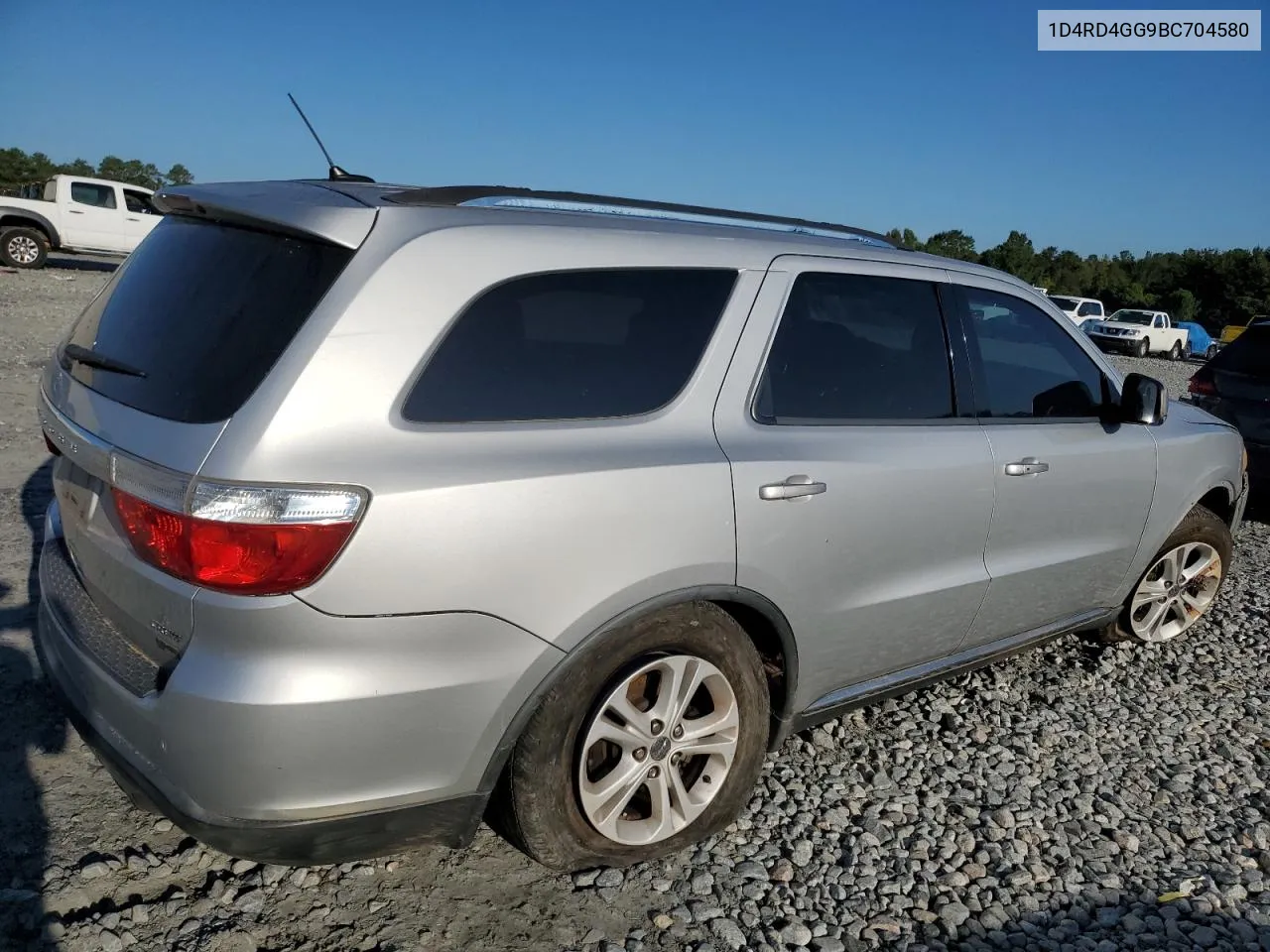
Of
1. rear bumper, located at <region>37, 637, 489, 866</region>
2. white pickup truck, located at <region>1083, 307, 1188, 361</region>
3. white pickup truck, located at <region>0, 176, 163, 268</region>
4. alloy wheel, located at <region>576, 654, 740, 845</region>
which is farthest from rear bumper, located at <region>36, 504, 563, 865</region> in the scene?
white pickup truck, located at <region>1083, 307, 1188, 361</region>

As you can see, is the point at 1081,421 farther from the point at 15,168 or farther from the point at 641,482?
the point at 15,168

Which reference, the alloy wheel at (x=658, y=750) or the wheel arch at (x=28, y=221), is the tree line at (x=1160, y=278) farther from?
the alloy wheel at (x=658, y=750)

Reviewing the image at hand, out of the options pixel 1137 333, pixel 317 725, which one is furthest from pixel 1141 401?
pixel 1137 333

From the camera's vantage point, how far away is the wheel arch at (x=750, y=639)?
7.52ft

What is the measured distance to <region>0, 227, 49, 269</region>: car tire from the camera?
1892 cm

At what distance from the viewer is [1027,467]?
344 cm

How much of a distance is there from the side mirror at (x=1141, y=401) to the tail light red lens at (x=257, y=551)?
A: 3.14 meters

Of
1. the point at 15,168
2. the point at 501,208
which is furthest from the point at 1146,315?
the point at 15,168

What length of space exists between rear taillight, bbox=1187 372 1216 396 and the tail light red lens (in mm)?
7420

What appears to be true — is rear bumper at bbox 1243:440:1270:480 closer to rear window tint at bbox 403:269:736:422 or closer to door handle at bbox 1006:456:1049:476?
door handle at bbox 1006:456:1049:476

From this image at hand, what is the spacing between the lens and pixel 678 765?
2746 millimetres

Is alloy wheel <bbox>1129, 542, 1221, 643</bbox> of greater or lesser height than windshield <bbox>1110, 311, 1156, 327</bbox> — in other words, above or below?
above

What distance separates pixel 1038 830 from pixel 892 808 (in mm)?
456

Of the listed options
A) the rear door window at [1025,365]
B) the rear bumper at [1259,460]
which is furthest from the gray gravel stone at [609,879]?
the rear bumper at [1259,460]
